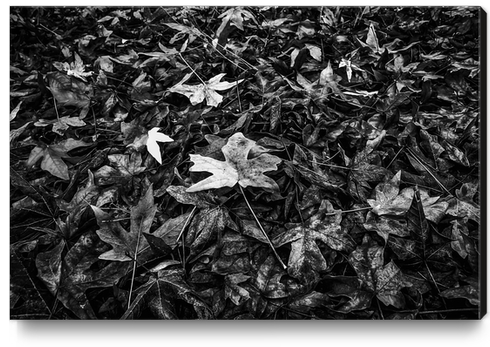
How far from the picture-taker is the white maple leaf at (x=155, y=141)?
2.79 ft

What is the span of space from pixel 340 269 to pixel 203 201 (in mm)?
285

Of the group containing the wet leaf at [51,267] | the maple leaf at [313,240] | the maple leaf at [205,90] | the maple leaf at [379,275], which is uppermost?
the maple leaf at [205,90]

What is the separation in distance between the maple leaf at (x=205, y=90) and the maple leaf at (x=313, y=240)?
0.92 feet

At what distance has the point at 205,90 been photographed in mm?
875

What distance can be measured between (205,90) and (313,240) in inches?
13.9

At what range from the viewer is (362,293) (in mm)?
838

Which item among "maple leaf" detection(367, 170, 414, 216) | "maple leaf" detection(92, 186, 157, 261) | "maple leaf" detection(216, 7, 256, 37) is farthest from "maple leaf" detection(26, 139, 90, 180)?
"maple leaf" detection(367, 170, 414, 216)

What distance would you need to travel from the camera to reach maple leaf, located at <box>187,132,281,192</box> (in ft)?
2.74

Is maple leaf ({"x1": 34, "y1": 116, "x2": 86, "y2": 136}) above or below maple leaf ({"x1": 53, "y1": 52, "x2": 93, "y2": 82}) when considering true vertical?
below

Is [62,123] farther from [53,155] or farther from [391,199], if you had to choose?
[391,199]

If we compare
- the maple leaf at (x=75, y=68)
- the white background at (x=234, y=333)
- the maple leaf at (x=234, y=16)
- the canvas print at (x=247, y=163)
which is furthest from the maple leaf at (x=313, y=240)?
the maple leaf at (x=75, y=68)

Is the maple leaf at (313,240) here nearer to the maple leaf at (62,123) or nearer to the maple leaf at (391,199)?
the maple leaf at (391,199)

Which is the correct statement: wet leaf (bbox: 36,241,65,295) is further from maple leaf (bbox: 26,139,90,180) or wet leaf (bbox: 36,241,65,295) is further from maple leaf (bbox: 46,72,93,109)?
maple leaf (bbox: 46,72,93,109)

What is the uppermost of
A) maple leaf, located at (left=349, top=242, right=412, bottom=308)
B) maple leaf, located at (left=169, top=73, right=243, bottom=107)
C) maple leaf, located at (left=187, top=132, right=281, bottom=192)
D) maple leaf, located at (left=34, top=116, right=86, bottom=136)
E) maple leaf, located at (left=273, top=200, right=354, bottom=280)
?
maple leaf, located at (left=169, top=73, right=243, bottom=107)
